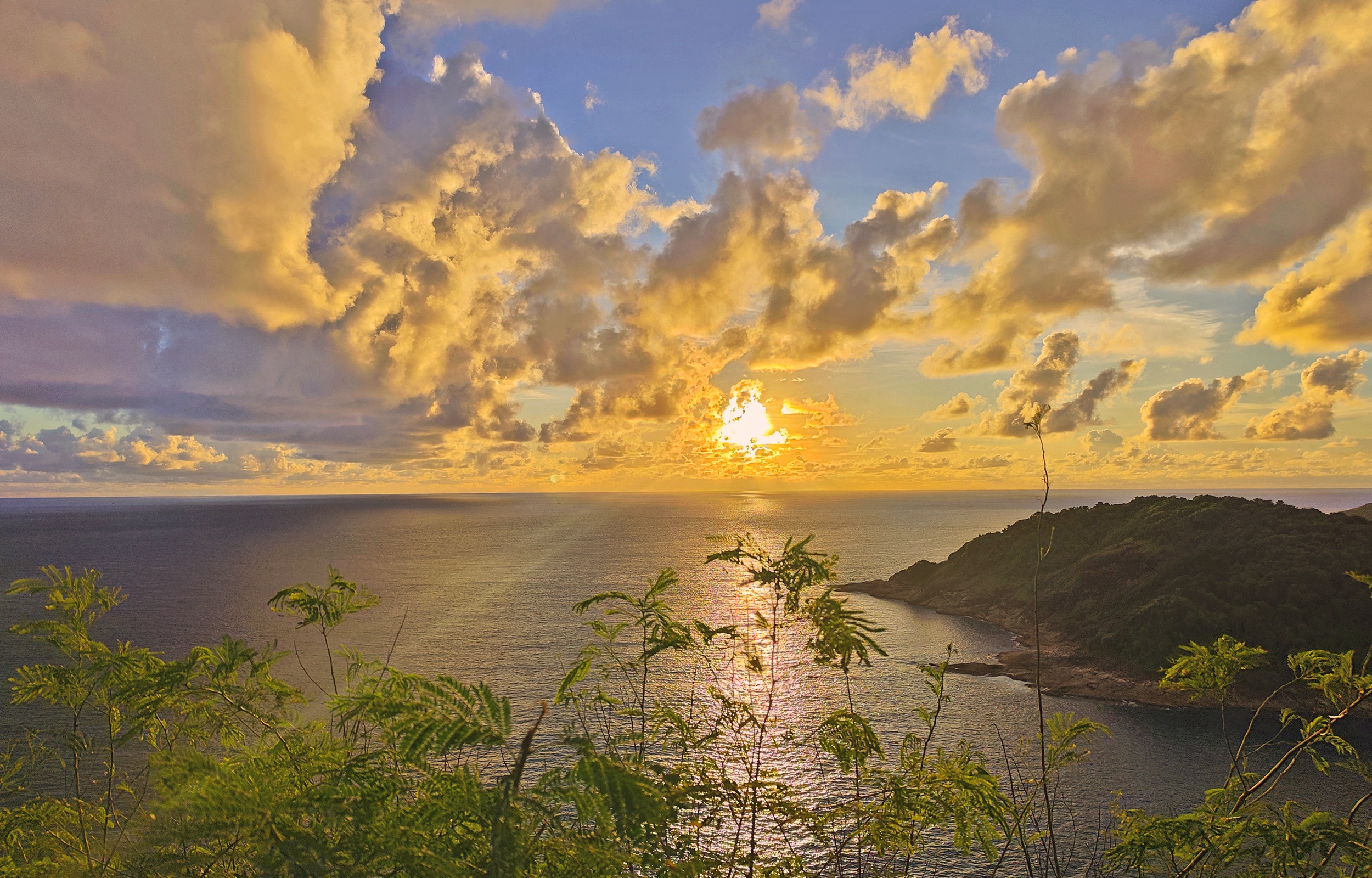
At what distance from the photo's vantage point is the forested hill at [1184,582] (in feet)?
205

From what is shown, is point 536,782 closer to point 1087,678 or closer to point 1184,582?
point 1087,678

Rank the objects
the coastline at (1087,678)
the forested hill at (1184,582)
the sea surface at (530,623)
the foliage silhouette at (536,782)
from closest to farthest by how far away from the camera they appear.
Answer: the foliage silhouette at (536,782), the sea surface at (530,623), the coastline at (1087,678), the forested hill at (1184,582)

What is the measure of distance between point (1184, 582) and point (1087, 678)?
17.8 m

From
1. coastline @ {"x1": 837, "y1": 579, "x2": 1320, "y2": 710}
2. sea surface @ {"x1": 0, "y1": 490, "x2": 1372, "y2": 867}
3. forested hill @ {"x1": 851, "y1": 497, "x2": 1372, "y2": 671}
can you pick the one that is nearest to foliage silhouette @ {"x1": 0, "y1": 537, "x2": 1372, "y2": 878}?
sea surface @ {"x1": 0, "y1": 490, "x2": 1372, "y2": 867}

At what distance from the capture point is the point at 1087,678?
65.2 meters

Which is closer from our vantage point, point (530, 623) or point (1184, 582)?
point (1184, 582)

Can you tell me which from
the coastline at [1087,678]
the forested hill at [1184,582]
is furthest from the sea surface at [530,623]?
the forested hill at [1184,582]

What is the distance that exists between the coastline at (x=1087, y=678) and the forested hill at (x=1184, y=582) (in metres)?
1.62

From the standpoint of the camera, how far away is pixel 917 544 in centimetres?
18650

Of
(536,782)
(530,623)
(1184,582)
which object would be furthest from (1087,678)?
(536,782)

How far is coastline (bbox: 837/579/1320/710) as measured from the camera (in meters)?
58.7

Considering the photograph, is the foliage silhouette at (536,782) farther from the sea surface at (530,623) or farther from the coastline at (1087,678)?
the coastline at (1087,678)

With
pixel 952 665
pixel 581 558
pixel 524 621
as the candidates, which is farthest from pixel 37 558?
pixel 952 665

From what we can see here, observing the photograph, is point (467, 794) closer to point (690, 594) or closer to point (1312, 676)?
point (1312, 676)
